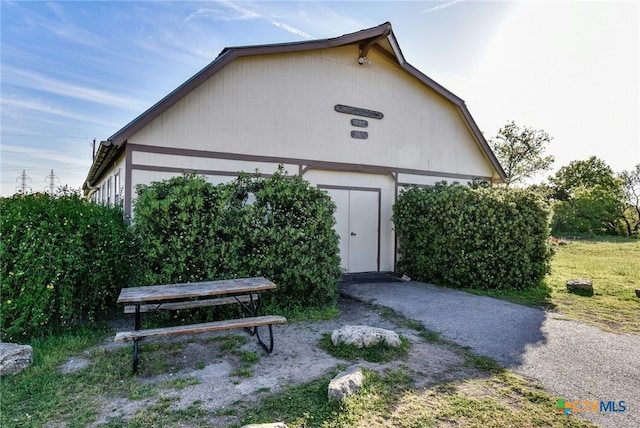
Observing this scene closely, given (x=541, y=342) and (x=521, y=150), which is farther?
(x=521, y=150)

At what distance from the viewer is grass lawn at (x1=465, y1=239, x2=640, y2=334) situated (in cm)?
614

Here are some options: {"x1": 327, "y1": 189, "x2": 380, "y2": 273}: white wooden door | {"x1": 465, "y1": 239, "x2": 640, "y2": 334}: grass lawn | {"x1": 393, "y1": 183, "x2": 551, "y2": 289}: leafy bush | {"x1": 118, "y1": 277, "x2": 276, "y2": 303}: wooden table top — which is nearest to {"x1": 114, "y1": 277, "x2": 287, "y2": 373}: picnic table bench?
{"x1": 118, "y1": 277, "x2": 276, "y2": 303}: wooden table top

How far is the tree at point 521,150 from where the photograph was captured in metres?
27.4

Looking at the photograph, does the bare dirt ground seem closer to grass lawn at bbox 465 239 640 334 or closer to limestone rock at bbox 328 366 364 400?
limestone rock at bbox 328 366 364 400

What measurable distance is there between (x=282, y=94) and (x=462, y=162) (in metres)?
6.15

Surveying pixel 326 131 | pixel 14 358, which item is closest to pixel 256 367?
pixel 14 358

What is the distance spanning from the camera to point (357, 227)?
31.3 ft

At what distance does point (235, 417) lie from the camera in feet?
9.57

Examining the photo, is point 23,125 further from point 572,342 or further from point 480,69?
point 572,342

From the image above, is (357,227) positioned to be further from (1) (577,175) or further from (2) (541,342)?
(1) (577,175)

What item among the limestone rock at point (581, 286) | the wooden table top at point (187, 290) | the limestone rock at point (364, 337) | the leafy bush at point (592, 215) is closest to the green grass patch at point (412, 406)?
the limestone rock at point (364, 337)

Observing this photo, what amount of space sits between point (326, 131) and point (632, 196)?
3437 cm

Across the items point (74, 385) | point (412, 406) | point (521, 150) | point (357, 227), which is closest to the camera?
point (412, 406)

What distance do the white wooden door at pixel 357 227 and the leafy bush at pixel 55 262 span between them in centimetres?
515
